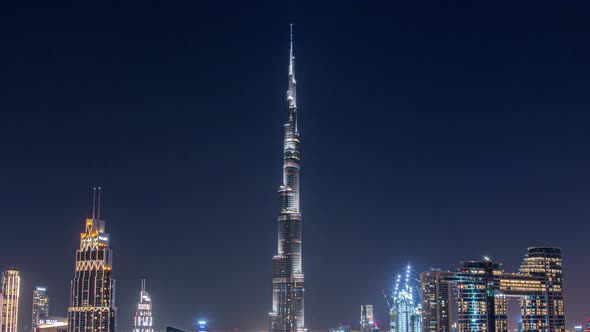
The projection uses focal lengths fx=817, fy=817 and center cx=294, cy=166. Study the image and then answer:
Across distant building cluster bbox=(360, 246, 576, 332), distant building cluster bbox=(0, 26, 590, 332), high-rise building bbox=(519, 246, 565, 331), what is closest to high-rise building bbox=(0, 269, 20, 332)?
distant building cluster bbox=(0, 26, 590, 332)

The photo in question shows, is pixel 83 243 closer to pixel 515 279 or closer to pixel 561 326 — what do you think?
pixel 515 279

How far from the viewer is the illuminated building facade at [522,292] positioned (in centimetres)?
17900

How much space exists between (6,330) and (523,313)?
119 meters

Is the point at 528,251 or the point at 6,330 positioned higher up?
the point at 528,251

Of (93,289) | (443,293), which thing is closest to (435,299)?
(443,293)

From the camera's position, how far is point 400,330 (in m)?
200

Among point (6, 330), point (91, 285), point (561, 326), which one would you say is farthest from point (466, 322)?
point (6, 330)

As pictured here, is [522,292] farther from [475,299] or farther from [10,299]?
[10,299]

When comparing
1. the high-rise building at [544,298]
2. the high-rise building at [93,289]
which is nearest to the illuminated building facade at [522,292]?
the high-rise building at [544,298]

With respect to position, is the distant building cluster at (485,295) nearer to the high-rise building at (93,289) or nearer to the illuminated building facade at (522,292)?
the illuminated building facade at (522,292)

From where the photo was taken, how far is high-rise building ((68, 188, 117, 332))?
186000 millimetres

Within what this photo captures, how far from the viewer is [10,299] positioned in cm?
19262

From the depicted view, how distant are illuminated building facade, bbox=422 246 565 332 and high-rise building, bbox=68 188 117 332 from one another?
72164mm

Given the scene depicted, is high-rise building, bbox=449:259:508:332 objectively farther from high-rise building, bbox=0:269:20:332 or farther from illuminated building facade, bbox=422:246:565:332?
high-rise building, bbox=0:269:20:332
